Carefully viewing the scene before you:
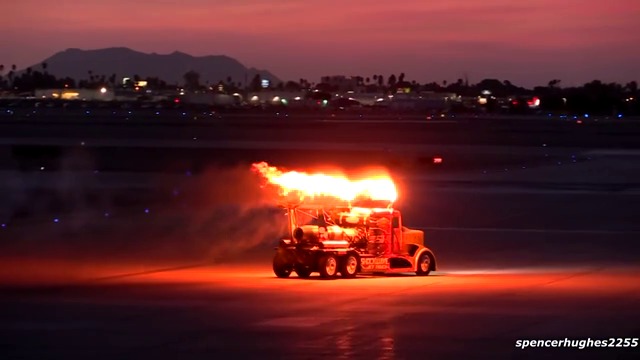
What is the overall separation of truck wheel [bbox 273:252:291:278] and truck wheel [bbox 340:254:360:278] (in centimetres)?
106

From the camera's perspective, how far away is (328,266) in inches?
834

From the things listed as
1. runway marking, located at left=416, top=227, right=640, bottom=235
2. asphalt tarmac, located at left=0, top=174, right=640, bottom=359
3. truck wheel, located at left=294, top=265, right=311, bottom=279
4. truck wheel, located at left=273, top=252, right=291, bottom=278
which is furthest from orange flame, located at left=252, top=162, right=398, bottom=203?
runway marking, located at left=416, top=227, right=640, bottom=235

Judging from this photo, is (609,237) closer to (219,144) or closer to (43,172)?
(43,172)

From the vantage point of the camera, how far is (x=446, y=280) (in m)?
21.3

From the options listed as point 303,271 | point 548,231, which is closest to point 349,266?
point 303,271

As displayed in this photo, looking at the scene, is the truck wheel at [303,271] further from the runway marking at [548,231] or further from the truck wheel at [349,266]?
the runway marking at [548,231]

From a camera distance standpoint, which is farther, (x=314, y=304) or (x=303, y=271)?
(x=303, y=271)

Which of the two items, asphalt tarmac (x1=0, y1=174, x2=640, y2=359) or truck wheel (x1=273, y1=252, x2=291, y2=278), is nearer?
asphalt tarmac (x1=0, y1=174, x2=640, y2=359)

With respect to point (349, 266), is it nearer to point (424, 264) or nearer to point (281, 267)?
point (281, 267)

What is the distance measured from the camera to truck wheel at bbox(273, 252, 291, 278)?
2166 centimetres

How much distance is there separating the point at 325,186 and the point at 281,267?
6.02 feet

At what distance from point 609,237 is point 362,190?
1049cm

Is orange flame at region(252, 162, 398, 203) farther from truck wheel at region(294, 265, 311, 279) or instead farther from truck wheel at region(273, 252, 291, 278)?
truck wheel at region(294, 265, 311, 279)

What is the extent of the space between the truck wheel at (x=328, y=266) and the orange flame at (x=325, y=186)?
1.47 metres
